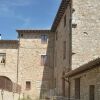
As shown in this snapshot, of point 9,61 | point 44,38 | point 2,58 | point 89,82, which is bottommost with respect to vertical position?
point 89,82

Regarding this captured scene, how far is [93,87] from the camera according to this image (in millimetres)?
14125

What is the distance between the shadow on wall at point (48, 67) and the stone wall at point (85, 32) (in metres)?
12.7

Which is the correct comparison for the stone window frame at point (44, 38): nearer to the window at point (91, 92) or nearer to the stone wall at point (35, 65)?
the stone wall at point (35, 65)

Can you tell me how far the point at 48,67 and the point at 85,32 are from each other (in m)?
13.1

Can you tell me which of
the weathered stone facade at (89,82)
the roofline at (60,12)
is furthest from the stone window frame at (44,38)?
the weathered stone facade at (89,82)

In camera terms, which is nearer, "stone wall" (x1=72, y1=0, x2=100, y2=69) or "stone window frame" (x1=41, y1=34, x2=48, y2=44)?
"stone wall" (x1=72, y1=0, x2=100, y2=69)

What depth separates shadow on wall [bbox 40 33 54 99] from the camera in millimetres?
34125

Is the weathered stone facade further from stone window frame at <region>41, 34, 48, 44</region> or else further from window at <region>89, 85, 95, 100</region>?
stone window frame at <region>41, 34, 48, 44</region>

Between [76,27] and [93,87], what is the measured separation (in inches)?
350

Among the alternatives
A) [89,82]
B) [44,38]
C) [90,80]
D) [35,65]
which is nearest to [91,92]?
[89,82]

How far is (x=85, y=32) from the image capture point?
22.3m

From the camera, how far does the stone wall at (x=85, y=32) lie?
21844 mm

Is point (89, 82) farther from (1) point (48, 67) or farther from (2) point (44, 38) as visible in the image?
(2) point (44, 38)

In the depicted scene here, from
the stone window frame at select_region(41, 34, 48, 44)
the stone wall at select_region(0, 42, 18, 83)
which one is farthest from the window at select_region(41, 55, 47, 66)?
the stone wall at select_region(0, 42, 18, 83)
